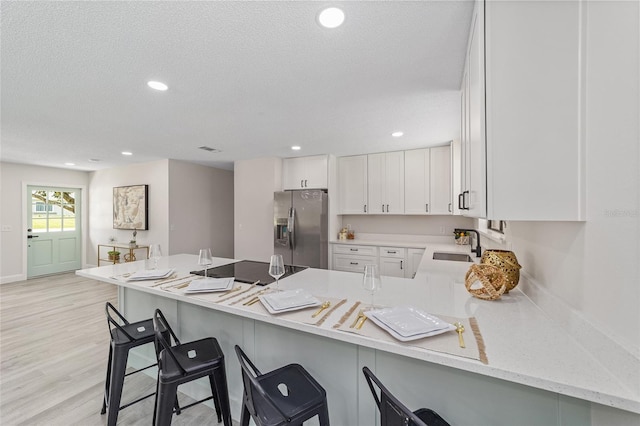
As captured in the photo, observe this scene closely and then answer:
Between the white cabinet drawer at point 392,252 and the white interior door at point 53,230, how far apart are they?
22.8 ft

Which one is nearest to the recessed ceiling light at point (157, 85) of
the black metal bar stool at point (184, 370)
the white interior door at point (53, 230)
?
the black metal bar stool at point (184, 370)

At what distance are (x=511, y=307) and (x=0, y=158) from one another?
25.0ft

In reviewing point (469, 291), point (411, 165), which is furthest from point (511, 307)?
point (411, 165)

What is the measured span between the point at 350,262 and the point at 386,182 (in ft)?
4.72

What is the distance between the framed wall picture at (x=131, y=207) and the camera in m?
5.17

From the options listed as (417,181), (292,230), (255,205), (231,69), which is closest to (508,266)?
(231,69)

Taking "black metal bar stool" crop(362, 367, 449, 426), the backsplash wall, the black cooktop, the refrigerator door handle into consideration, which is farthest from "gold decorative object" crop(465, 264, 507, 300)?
the refrigerator door handle

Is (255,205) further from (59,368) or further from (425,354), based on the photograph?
(425,354)

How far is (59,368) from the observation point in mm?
2322

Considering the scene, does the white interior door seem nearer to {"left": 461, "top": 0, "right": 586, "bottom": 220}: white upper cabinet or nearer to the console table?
the console table

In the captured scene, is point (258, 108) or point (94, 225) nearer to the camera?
point (258, 108)

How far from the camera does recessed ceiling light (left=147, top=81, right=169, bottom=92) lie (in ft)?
6.51

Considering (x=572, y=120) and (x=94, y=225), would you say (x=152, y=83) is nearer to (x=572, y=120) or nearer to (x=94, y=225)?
(x=572, y=120)

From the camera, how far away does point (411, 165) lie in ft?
13.6
